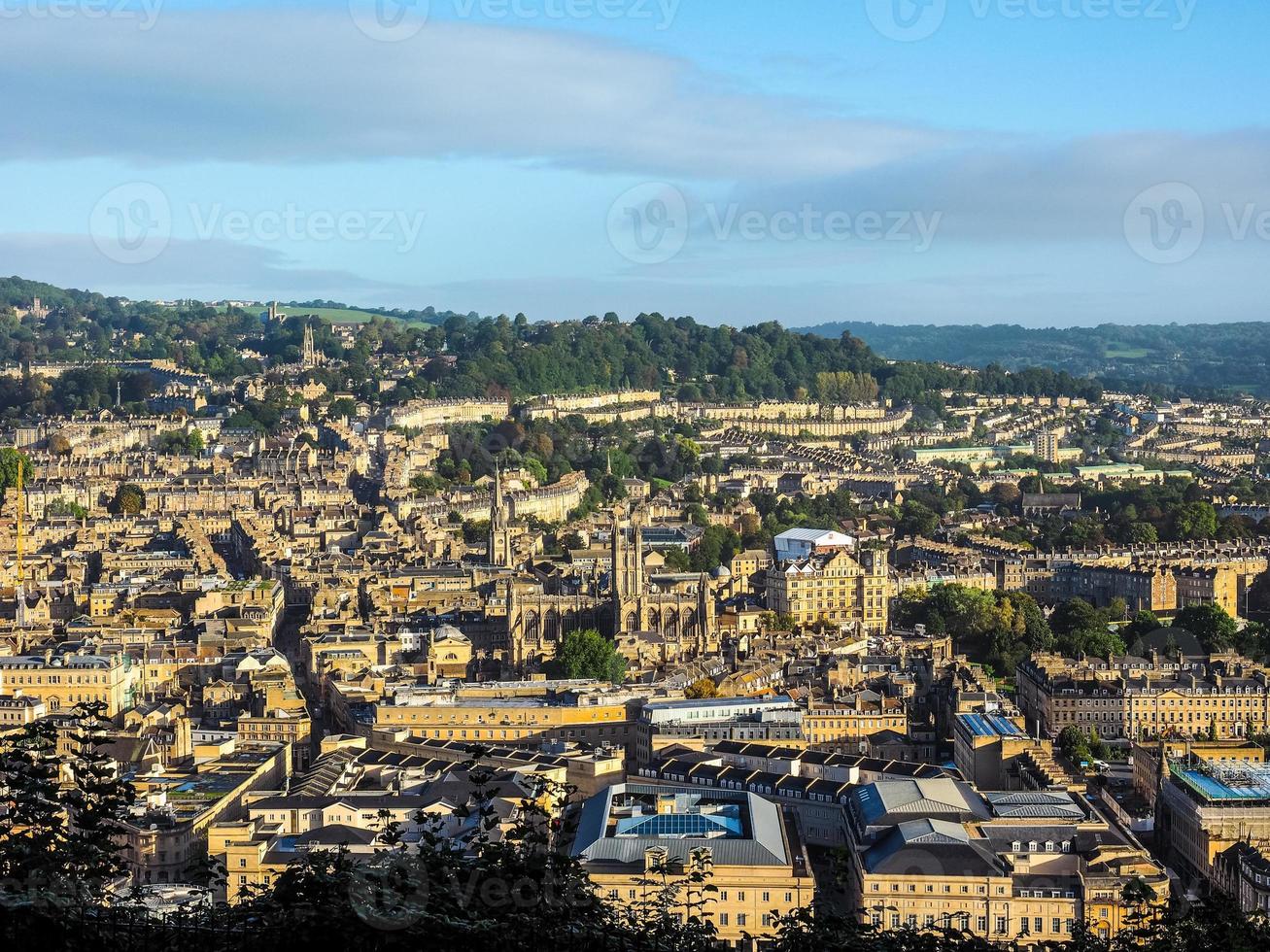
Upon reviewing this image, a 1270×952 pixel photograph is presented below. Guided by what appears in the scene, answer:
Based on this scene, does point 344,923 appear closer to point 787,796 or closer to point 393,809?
point 393,809

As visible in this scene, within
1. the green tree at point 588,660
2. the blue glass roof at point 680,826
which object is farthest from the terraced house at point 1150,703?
the blue glass roof at point 680,826

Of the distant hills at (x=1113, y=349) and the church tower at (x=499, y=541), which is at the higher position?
the distant hills at (x=1113, y=349)

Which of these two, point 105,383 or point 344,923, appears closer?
point 344,923

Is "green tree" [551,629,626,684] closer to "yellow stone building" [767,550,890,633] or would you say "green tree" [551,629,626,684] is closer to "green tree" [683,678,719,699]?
"green tree" [683,678,719,699]

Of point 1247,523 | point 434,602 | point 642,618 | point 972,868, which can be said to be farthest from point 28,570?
point 1247,523

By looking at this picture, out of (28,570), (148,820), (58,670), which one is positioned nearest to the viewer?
(148,820)

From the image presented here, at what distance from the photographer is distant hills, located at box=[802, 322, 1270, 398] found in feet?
427

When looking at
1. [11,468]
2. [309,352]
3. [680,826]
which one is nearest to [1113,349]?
[309,352]

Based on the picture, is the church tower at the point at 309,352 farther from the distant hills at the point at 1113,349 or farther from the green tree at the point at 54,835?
the green tree at the point at 54,835

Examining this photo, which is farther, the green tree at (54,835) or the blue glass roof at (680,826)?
the blue glass roof at (680,826)

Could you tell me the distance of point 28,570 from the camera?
136 ft

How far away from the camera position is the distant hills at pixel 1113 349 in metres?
130

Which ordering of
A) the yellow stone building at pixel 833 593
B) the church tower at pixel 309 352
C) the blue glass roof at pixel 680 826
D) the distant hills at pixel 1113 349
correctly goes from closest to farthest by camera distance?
the blue glass roof at pixel 680 826, the yellow stone building at pixel 833 593, the church tower at pixel 309 352, the distant hills at pixel 1113 349

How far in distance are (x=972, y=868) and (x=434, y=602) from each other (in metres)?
19.8
